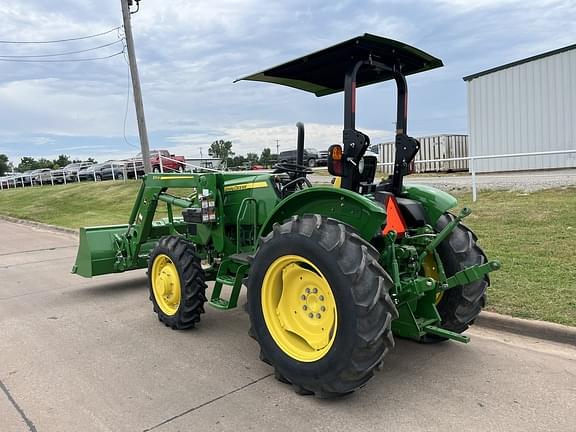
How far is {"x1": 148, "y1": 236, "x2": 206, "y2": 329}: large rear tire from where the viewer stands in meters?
4.81

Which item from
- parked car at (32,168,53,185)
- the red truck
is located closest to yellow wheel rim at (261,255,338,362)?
the red truck

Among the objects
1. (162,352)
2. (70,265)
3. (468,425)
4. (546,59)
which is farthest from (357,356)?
(546,59)

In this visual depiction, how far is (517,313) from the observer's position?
4.66 meters

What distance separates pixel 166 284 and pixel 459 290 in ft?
9.28

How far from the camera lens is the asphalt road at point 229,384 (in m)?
3.17

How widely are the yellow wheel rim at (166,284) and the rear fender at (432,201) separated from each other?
2.41m

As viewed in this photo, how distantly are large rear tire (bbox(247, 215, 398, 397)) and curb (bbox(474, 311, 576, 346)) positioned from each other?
1970 millimetres

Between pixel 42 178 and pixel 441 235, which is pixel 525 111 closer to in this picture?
pixel 441 235

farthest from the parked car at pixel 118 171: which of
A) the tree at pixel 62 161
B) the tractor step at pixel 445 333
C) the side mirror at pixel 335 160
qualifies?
the tree at pixel 62 161

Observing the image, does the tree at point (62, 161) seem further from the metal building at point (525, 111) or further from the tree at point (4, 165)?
the metal building at point (525, 111)

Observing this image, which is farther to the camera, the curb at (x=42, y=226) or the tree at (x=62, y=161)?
the tree at (x=62, y=161)

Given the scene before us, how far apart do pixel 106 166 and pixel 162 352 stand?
1216 inches

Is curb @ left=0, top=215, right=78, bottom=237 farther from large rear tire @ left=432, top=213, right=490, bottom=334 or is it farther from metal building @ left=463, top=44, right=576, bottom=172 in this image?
metal building @ left=463, top=44, right=576, bottom=172

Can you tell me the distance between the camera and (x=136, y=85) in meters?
13.6
